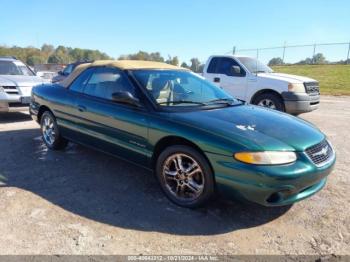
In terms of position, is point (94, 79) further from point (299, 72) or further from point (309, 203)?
point (299, 72)

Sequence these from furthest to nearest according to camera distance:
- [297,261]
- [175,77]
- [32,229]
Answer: [175,77] < [32,229] < [297,261]

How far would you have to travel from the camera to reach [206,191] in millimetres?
3512

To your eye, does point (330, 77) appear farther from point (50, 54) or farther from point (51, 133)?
point (50, 54)

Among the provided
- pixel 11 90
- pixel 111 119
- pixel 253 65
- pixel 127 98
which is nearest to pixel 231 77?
pixel 253 65

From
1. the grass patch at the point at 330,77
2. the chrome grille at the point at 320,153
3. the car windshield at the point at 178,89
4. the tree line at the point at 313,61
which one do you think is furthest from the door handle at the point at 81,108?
the tree line at the point at 313,61

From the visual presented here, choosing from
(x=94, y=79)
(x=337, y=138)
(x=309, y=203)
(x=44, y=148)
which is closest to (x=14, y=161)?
(x=44, y=148)

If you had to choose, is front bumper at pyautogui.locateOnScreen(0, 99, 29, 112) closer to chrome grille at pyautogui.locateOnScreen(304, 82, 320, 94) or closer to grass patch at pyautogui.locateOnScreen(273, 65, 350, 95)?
chrome grille at pyautogui.locateOnScreen(304, 82, 320, 94)

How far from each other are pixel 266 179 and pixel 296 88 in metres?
6.09

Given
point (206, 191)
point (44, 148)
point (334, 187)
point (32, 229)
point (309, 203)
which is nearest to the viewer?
point (32, 229)

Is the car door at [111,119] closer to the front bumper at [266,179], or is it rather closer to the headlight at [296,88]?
the front bumper at [266,179]

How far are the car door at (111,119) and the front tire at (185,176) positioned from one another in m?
0.29

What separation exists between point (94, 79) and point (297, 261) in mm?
3505

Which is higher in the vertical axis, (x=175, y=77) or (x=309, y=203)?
(x=175, y=77)

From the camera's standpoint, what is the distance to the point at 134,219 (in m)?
3.48
